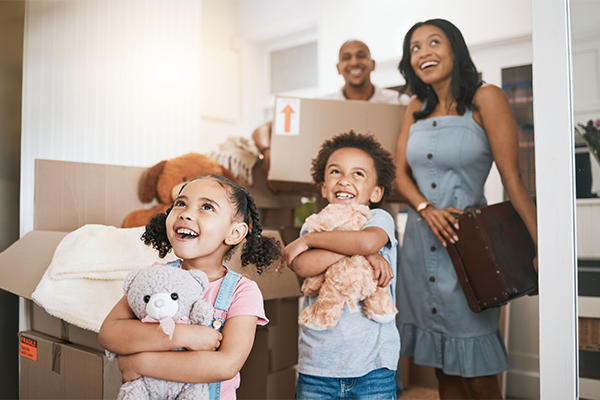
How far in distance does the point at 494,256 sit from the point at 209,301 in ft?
2.43

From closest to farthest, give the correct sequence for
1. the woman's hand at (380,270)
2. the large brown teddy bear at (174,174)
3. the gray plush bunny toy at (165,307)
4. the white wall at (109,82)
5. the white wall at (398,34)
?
1. the gray plush bunny toy at (165,307)
2. the woman's hand at (380,270)
3. the white wall at (109,82)
4. the large brown teddy bear at (174,174)
5. the white wall at (398,34)

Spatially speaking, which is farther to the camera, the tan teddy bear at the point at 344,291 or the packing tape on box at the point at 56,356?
the packing tape on box at the point at 56,356

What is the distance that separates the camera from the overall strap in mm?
725

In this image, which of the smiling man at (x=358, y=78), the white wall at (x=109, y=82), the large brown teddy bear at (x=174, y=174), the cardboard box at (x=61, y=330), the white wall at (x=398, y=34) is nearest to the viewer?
the cardboard box at (x=61, y=330)

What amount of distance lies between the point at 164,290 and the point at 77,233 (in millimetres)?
594

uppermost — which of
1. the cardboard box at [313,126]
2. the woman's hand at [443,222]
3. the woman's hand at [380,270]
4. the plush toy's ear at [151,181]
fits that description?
the cardboard box at [313,126]

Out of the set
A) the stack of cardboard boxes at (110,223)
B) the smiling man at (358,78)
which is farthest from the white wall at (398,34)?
the stack of cardboard boxes at (110,223)

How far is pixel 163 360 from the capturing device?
0.67 m

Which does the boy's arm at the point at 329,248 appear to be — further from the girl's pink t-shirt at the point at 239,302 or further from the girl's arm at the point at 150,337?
the girl's arm at the point at 150,337

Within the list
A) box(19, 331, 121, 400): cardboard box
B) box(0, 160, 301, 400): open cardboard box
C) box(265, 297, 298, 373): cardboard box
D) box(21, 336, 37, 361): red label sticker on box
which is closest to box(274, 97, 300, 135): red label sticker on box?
box(0, 160, 301, 400): open cardboard box

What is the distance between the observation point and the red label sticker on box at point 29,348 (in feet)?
3.96

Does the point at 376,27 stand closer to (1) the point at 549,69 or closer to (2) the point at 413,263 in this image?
(2) the point at 413,263

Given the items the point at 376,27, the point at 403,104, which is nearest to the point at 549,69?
the point at 403,104

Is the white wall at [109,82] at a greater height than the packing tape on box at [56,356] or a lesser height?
greater
